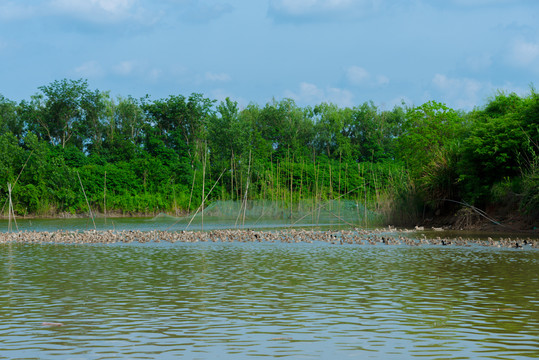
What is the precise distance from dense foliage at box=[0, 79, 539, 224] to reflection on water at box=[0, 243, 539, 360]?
14.9 m

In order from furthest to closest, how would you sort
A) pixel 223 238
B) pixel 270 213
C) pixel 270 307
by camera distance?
1. pixel 270 213
2. pixel 223 238
3. pixel 270 307

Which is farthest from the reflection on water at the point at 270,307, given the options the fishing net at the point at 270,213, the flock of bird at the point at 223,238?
the fishing net at the point at 270,213

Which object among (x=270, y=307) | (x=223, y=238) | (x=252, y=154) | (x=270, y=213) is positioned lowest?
(x=270, y=307)

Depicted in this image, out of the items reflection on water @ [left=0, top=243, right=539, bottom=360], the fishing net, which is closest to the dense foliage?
the fishing net

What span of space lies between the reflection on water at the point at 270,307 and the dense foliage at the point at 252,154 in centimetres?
1490

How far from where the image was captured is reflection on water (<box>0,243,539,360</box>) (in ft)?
28.8

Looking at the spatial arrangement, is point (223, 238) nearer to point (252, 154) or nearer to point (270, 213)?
point (270, 213)

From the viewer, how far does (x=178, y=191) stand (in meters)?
71.2

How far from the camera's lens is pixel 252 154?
7069cm

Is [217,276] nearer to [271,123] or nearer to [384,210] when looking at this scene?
[384,210]

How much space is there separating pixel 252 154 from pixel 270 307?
Answer: 58746 mm

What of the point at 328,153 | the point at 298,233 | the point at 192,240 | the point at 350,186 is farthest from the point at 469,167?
the point at 328,153

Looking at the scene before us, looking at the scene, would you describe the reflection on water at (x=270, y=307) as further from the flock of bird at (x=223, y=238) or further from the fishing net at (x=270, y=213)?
the fishing net at (x=270, y=213)

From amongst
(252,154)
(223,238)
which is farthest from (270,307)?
(252,154)
